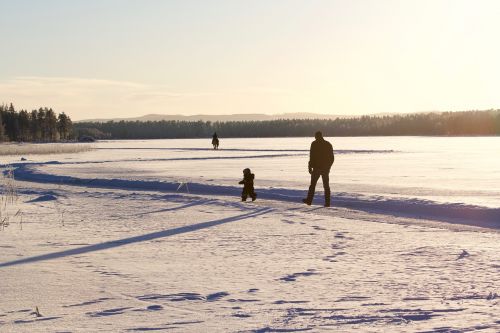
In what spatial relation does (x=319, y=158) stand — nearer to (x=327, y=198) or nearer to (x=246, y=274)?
(x=327, y=198)

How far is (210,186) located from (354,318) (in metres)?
15.6

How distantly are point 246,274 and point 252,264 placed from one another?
24.5 inches

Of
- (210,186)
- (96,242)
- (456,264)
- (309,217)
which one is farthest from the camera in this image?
(210,186)

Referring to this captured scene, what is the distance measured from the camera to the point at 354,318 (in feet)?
18.7

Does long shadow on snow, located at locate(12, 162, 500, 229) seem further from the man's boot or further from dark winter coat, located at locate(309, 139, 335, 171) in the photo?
dark winter coat, located at locate(309, 139, 335, 171)

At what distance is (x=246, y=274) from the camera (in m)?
7.66

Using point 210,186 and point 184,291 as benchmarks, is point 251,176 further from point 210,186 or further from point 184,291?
point 184,291

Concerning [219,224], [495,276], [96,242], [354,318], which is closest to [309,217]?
[219,224]

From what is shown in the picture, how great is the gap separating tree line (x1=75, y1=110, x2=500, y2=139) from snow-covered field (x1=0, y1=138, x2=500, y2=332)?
123 metres

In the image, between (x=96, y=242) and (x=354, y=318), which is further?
(x=96, y=242)

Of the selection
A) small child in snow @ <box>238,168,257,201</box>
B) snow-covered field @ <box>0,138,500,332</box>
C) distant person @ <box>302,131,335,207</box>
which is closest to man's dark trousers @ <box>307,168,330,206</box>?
distant person @ <box>302,131,335,207</box>

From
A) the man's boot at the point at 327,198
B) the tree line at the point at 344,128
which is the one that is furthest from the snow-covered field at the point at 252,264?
the tree line at the point at 344,128

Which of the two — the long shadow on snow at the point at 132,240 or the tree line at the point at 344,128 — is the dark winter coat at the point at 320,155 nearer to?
the long shadow on snow at the point at 132,240

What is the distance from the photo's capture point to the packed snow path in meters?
5.67
